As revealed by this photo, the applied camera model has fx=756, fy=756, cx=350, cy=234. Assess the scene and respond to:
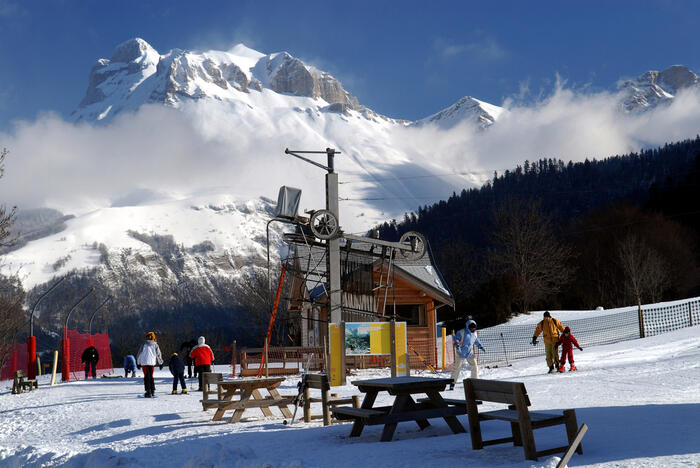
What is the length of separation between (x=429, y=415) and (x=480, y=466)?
224 centimetres

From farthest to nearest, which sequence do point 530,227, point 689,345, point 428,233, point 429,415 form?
point 428,233, point 530,227, point 689,345, point 429,415

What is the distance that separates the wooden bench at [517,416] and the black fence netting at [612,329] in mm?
21034

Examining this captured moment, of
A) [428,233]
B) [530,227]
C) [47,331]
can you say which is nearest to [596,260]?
[530,227]

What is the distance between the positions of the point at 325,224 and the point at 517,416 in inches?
594

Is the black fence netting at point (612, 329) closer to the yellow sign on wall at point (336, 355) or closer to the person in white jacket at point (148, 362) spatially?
the yellow sign on wall at point (336, 355)

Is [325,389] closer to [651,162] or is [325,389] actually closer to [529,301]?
[529,301]

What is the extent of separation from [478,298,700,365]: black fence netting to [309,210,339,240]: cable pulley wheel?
10065mm

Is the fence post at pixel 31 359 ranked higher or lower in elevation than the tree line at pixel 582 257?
lower

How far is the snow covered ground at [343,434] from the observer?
9.02m

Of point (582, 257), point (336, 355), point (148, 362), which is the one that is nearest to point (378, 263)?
point (336, 355)

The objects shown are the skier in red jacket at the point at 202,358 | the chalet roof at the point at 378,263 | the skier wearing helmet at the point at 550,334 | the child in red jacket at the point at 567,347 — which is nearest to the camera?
the skier in red jacket at the point at 202,358

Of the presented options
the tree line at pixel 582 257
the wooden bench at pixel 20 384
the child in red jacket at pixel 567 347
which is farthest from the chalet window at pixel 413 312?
the tree line at pixel 582 257

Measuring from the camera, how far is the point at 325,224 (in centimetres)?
2344

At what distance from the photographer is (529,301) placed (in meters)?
56.1
